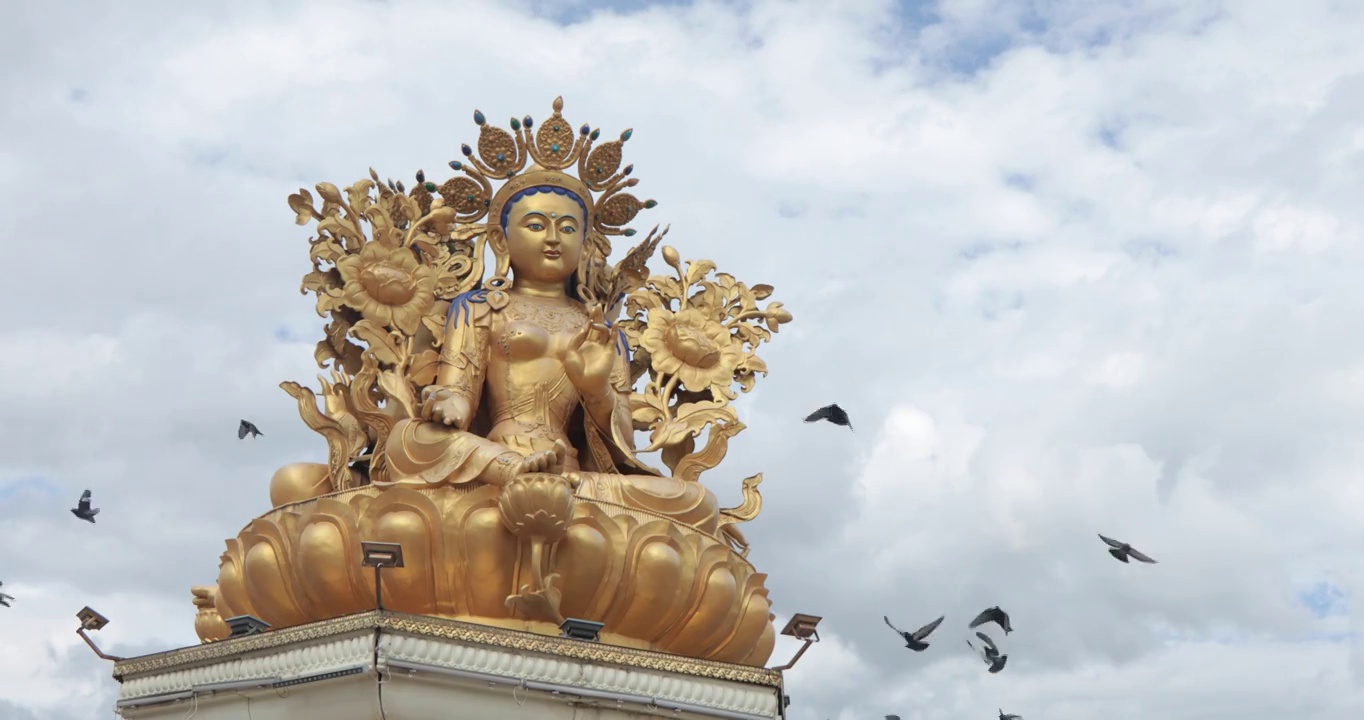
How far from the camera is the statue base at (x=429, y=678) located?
37.2ft

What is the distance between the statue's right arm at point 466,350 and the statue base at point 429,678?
3430mm

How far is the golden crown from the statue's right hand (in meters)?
2.18

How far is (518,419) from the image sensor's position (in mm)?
14984

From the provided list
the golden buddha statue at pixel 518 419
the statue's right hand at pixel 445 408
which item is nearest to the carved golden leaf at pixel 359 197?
the golden buddha statue at pixel 518 419

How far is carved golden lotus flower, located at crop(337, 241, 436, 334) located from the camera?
15.3m

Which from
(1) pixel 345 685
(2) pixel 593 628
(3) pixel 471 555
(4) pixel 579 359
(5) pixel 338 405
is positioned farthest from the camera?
(5) pixel 338 405

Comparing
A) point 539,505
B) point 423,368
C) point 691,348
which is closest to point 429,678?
point 539,505

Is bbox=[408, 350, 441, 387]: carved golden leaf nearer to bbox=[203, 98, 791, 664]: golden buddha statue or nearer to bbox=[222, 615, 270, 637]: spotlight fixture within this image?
bbox=[203, 98, 791, 664]: golden buddha statue

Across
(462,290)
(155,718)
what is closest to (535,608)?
(155,718)

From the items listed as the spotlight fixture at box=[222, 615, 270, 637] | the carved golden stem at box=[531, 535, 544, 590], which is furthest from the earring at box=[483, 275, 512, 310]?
the spotlight fixture at box=[222, 615, 270, 637]

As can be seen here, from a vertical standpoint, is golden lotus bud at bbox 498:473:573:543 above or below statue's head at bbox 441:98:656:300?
below

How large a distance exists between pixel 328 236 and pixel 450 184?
1285 mm

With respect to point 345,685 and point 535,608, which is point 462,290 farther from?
point 345,685

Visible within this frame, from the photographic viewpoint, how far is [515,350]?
15.2 meters
